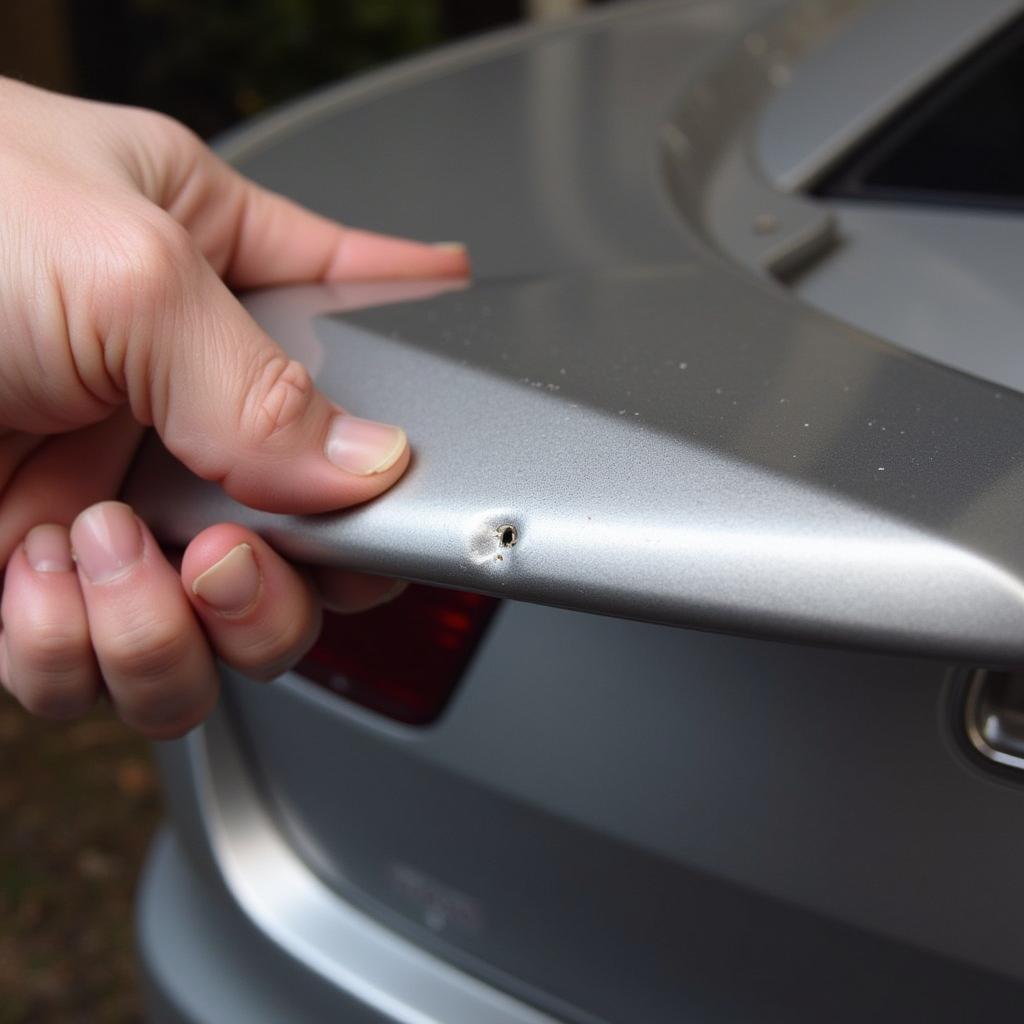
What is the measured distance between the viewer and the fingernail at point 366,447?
79 cm

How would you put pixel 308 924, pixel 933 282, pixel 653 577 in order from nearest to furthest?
pixel 653 577
pixel 933 282
pixel 308 924

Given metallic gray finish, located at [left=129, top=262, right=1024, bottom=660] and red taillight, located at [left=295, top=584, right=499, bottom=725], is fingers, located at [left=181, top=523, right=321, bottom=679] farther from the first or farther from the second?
red taillight, located at [left=295, top=584, right=499, bottom=725]

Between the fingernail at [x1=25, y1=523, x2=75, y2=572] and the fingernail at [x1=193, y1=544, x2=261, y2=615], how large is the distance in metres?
0.15

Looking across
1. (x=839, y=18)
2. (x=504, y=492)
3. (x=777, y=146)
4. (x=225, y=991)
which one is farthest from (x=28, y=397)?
(x=839, y=18)

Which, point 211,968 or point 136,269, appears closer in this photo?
point 136,269

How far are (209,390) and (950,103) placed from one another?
95cm

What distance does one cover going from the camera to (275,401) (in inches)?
33.6

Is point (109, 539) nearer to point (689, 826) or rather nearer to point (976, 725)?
point (689, 826)

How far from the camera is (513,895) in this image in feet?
3.60

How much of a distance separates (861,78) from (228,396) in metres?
0.95

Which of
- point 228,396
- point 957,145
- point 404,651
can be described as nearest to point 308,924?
point 404,651

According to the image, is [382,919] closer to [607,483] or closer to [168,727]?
[168,727]

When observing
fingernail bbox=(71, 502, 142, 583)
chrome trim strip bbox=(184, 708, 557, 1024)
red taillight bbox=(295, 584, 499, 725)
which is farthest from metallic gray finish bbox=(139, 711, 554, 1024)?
fingernail bbox=(71, 502, 142, 583)

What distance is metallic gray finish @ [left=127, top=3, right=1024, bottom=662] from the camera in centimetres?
61
